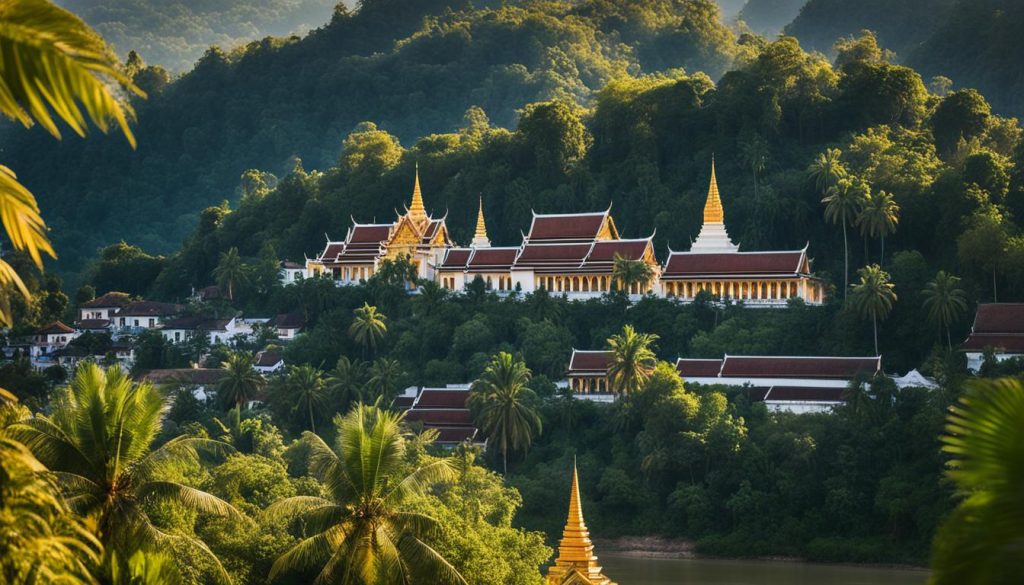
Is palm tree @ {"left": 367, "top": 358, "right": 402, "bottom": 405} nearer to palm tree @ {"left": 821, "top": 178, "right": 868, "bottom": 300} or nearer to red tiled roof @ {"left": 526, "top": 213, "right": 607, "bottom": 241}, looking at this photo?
red tiled roof @ {"left": 526, "top": 213, "right": 607, "bottom": 241}

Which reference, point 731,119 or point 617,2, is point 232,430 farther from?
point 617,2

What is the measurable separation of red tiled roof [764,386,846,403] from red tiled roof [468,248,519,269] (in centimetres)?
1432

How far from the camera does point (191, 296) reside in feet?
257

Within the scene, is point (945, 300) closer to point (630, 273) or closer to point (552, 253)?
point (630, 273)

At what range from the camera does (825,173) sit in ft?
218

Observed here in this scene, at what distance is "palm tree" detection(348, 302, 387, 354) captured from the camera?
6381 cm

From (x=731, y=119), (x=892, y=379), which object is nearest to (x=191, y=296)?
(x=731, y=119)

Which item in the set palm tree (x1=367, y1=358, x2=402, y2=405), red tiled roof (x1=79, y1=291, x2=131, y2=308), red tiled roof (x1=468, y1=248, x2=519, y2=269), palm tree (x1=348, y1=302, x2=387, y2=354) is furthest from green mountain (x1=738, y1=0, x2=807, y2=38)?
palm tree (x1=367, y1=358, x2=402, y2=405)

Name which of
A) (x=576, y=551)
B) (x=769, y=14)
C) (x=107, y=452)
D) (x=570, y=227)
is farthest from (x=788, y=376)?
(x=769, y=14)

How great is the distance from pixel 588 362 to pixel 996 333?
12275mm

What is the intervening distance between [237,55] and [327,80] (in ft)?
29.7

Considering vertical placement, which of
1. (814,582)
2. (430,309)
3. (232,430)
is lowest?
(814,582)

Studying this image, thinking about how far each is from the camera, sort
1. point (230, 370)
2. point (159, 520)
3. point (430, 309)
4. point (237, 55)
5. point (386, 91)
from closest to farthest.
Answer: point (159, 520), point (230, 370), point (430, 309), point (386, 91), point (237, 55)

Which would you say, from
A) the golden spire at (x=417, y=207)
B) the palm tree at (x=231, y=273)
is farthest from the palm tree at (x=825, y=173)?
the palm tree at (x=231, y=273)
